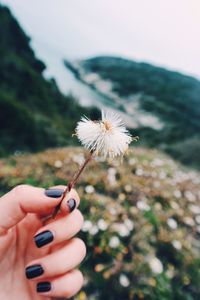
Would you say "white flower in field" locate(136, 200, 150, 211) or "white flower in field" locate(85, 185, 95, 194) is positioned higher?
"white flower in field" locate(136, 200, 150, 211)

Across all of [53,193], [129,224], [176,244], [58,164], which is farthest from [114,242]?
[53,193]

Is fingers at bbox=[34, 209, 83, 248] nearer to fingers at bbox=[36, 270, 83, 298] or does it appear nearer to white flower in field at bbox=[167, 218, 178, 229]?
fingers at bbox=[36, 270, 83, 298]

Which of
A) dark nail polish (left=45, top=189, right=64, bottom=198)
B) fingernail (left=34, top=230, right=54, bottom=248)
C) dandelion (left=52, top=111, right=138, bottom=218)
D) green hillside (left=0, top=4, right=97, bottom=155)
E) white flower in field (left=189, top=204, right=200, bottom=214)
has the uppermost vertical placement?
green hillside (left=0, top=4, right=97, bottom=155)

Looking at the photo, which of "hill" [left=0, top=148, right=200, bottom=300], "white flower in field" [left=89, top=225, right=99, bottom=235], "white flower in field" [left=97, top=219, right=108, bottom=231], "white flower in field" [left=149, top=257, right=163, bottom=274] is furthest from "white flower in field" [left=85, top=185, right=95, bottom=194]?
"white flower in field" [left=149, top=257, right=163, bottom=274]

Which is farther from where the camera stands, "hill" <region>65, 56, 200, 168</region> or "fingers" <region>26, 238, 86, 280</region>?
"hill" <region>65, 56, 200, 168</region>

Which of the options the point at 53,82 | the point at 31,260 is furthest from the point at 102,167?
the point at 53,82

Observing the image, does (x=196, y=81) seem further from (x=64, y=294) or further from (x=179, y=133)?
(x=64, y=294)

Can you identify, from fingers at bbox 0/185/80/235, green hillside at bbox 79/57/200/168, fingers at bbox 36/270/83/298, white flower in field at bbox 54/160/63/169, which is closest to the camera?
fingers at bbox 0/185/80/235

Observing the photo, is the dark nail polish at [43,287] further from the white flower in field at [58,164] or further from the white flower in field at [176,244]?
the white flower in field at [58,164]
